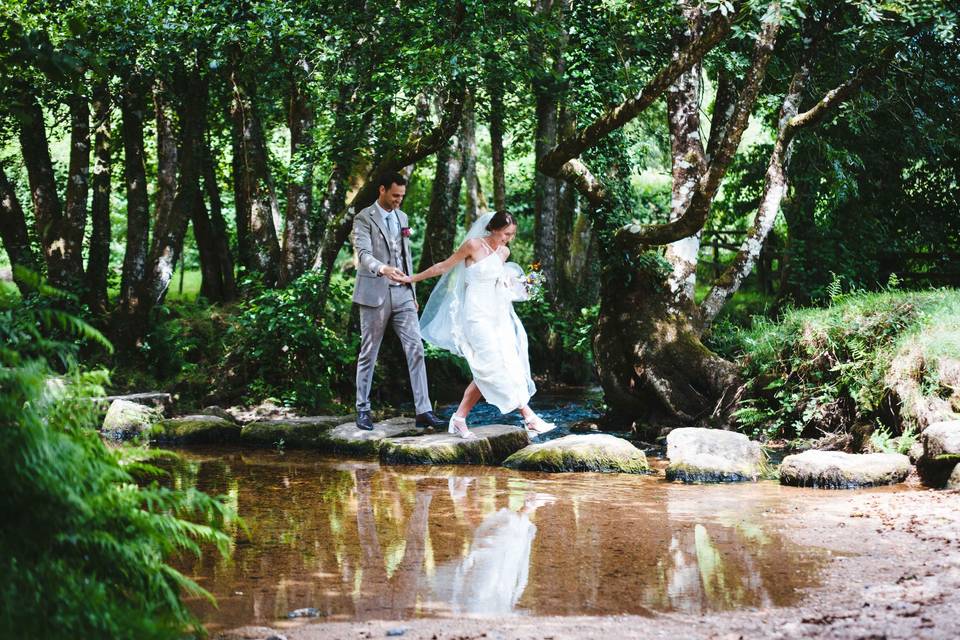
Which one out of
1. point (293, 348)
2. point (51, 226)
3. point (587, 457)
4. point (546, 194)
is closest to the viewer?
point (587, 457)

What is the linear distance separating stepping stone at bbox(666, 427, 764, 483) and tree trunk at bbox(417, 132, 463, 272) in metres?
10.3

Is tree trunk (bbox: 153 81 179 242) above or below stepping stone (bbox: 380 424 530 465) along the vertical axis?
above

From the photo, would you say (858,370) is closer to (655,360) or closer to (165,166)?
(655,360)

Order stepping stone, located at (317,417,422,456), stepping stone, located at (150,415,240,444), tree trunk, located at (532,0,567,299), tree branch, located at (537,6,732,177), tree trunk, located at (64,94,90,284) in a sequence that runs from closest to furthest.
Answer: stepping stone, located at (317,417,422,456) < tree branch, located at (537,6,732,177) < stepping stone, located at (150,415,240,444) < tree trunk, located at (64,94,90,284) < tree trunk, located at (532,0,567,299)

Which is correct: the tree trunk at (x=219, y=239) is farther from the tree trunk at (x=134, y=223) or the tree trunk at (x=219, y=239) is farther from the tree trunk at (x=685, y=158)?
the tree trunk at (x=685, y=158)

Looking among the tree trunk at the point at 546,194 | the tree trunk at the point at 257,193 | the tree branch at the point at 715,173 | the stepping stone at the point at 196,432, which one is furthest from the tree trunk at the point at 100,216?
the tree branch at the point at 715,173

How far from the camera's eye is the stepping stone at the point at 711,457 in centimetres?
895

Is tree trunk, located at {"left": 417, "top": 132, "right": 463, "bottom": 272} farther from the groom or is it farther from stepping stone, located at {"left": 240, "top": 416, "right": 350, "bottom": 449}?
the groom

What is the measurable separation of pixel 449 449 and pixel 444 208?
10084 millimetres

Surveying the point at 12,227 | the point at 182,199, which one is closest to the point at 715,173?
the point at 182,199

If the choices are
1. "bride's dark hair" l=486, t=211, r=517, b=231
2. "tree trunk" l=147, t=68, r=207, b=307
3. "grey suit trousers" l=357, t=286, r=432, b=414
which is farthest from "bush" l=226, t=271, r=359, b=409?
"bride's dark hair" l=486, t=211, r=517, b=231

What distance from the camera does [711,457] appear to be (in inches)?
360

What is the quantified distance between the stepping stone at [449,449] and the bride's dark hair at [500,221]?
2.29m

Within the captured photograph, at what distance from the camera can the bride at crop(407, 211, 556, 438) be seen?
10.6m
